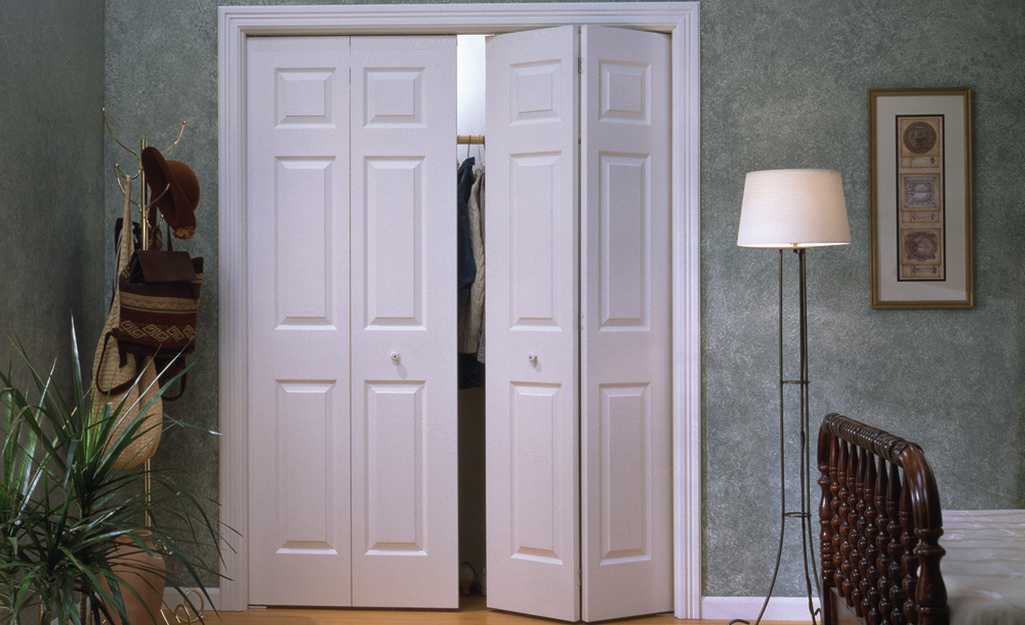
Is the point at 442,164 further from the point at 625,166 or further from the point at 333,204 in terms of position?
the point at 625,166

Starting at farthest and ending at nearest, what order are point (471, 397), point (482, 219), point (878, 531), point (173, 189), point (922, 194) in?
point (471, 397), point (482, 219), point (922, 194), point (173, 189), point (878, 531)

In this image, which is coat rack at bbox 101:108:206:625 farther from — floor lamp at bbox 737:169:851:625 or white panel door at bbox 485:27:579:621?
floor lamp at bbox 737:169:851:625

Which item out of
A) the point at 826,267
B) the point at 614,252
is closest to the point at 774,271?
the point at 826,267

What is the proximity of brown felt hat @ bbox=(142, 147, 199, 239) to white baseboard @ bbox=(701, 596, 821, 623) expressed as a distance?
7.50ft

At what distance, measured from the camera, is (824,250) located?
3.11m

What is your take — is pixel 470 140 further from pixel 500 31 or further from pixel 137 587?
pixel 137 587

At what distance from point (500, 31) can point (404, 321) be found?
1.15m

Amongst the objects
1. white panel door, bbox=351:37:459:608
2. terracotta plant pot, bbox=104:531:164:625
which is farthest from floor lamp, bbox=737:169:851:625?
terracotta plant pot, bbox=104:531:164:625

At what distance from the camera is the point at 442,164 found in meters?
3.17

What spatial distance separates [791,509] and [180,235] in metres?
2.39

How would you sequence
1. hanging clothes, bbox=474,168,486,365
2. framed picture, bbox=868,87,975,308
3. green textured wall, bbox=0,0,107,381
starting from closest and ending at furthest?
green textured wall, bbox=0,0,107,381 → framed picture, bbox=868,87,975,308 → hanging clothes, bbox=474,168,486,365

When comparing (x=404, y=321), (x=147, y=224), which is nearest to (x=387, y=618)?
(x=404, y=321)

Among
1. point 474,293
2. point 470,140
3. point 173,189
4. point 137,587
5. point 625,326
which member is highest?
point 470,140

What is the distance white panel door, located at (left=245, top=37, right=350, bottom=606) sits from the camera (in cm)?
317
